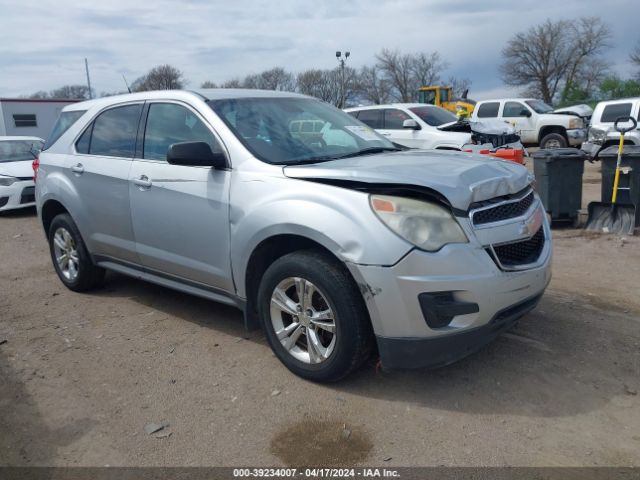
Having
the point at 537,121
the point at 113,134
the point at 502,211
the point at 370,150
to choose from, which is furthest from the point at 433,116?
the point at 502,211

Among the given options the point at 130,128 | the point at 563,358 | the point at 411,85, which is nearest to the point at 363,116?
the point at 130,128

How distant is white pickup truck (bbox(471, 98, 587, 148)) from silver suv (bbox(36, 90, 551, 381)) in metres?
15.6

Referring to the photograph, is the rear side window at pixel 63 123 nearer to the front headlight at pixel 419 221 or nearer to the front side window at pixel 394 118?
the front headlight at pixel 419 221

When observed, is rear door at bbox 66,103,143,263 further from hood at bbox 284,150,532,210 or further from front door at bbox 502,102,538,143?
front door at bbox 502,102,538,143

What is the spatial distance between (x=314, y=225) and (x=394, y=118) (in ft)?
32.5

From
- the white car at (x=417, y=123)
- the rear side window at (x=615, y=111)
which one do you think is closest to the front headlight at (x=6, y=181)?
the white car at (x=417, y=123)

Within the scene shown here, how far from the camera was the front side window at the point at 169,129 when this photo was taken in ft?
13.4

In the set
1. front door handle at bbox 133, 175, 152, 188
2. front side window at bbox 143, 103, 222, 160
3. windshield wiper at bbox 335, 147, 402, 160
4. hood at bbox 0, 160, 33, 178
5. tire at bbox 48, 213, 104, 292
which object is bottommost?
tire at bbox 48, 213, 104, 292

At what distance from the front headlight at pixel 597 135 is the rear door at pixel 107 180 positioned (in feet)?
40.9

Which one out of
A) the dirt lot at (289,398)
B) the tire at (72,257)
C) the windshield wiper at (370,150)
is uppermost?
the windshield wiper at (370,150)

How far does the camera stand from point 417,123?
11.5 metres

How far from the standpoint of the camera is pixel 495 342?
3.96 metres

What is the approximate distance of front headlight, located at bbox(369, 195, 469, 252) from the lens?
9.84ft

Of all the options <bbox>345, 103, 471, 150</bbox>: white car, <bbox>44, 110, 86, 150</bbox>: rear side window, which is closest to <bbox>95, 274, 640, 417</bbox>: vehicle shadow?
<bbox>44, 110, 86, 150</bbox>: rear side window
